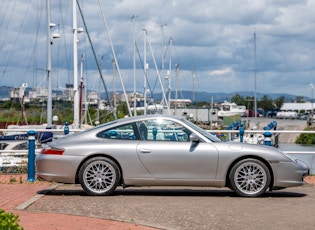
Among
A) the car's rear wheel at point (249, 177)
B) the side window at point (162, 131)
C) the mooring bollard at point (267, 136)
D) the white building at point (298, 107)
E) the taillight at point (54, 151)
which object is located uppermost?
the white building at point (298, 107)

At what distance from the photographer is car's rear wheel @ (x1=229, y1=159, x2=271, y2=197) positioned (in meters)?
12.0

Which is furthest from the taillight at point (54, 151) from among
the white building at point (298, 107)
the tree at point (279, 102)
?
the tree at point (279, 102)

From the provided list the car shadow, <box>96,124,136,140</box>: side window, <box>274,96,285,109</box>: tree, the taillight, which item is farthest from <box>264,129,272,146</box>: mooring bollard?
<box>274,96,285,109</box>: tree

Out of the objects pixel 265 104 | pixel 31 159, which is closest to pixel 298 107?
pixel 265 104

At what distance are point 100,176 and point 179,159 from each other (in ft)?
4.50

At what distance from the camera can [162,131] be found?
1221cm

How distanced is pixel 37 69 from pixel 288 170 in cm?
2401

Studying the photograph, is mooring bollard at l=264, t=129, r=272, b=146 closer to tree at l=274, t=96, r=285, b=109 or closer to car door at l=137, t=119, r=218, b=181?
car door at l=137, t=119, r=218, b=181

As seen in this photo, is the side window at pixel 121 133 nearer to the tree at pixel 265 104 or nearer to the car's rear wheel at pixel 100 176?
the car's rear wheel at pixel 100 176

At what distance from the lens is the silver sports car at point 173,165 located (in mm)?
11977

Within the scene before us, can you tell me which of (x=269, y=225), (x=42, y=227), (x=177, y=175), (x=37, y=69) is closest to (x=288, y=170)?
(x=177, y=175)

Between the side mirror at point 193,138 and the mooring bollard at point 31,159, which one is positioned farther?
the mooring bollard at point 31,159

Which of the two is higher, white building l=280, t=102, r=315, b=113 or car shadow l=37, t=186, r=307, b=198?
white building l=280, t=102, r=315, b=113

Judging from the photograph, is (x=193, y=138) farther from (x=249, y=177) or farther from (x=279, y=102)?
(x=279, y=102)
